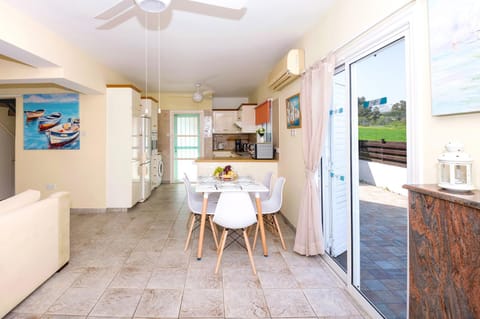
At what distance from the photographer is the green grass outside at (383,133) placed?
183cm

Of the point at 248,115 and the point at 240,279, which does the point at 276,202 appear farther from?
the point at 248,115

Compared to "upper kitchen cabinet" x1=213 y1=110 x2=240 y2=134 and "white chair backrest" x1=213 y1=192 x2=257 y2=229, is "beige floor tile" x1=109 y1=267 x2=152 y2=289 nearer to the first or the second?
"white chair backrest" x1=213 y1=192 x2=257 y2=229

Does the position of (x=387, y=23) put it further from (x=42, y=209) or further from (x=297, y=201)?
(x=42, y=209)

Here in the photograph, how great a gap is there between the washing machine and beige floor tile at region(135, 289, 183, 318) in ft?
14.9

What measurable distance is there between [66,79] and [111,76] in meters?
1.47

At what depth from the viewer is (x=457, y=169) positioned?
1167 mm

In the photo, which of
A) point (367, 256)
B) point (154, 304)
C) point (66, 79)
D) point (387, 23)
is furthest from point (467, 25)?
point (66, 79)

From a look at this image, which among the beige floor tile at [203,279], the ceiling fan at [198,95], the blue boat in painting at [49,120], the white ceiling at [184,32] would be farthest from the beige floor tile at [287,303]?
the blue boat in painting at [49,120]

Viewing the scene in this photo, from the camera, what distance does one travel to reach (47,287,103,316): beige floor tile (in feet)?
6.37

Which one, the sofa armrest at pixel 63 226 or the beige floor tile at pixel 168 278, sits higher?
the sofa armrest at pixel 63 226

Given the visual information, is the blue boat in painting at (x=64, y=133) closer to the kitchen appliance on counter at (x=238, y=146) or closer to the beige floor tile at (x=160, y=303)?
the beige floor tile at (x=160, y=303)

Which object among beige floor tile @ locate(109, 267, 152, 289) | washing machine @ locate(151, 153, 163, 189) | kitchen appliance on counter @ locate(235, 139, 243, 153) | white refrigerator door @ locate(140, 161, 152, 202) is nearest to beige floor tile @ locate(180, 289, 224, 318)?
beige floor tile @ locate(109, 267, 152, 289)

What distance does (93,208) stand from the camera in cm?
463

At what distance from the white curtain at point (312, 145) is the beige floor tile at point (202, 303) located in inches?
43.8
